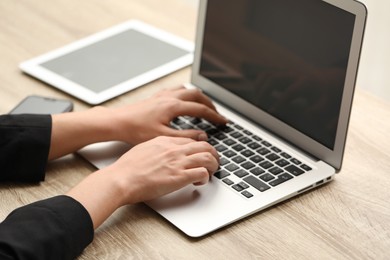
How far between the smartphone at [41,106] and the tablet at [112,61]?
0.04m

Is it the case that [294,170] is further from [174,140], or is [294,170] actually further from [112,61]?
[112,61]

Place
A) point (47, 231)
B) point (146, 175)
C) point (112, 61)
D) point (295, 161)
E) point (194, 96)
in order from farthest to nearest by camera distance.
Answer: point (112, 61) → point (194, 96) → point (295, 161) → point (146, 175) → point (47, 231)

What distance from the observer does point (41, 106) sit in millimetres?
1435

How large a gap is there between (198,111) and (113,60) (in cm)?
30

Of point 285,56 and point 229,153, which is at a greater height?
point 285,56

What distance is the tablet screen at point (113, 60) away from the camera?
1.54 meters

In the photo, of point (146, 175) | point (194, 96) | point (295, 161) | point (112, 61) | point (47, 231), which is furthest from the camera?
point (112, 61)

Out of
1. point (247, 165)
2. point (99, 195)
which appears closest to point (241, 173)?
point (247, 165)

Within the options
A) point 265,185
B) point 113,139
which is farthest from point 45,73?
point 265,185

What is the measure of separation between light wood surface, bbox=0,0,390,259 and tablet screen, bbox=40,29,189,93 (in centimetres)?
5

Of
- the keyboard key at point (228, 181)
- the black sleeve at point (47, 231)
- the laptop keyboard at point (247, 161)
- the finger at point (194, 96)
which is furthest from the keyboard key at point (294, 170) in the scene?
the black sleeve at point (47, 231)

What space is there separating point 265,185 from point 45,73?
552 millimetres

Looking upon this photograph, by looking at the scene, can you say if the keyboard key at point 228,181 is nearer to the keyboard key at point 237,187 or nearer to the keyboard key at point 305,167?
the keyboard key at point 237,187

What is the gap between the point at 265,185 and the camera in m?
1.23
